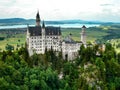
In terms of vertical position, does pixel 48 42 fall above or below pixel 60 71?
above

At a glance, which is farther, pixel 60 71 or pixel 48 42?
pixel 48 42

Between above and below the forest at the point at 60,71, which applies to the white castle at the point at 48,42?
above

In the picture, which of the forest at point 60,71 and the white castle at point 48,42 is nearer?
the forest at point 60,71

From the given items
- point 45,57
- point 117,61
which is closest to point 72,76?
point 45,57

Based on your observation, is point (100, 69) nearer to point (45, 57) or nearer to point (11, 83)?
point (45, 57)

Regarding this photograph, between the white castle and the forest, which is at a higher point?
the white castle
